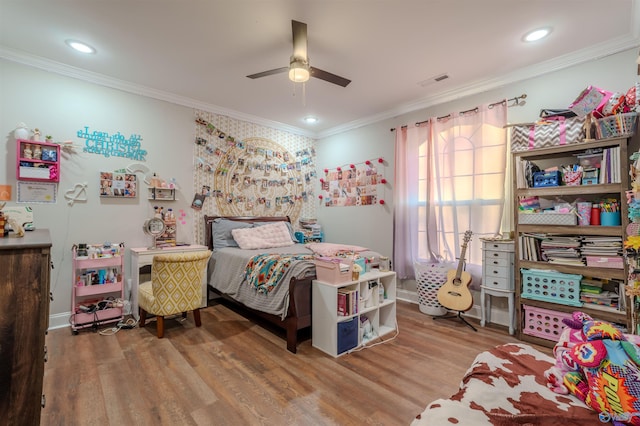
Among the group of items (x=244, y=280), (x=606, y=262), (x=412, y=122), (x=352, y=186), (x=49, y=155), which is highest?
(x=412, y=122)

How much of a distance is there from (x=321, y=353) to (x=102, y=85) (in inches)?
143

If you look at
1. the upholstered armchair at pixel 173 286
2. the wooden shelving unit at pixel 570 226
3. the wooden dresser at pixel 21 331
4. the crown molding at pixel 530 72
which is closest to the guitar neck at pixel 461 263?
the wooden shelving unit at pixel 570 226

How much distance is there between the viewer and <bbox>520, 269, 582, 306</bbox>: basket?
2.44 meters

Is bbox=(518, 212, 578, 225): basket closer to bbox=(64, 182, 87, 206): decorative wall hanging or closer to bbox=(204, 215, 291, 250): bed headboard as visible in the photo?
bbox=(204, 215, 291, 250): bed headboard

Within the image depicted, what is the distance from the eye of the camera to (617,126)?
2.25 metres

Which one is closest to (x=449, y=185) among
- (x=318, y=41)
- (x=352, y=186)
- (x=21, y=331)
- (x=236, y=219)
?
(x=352, y=186)

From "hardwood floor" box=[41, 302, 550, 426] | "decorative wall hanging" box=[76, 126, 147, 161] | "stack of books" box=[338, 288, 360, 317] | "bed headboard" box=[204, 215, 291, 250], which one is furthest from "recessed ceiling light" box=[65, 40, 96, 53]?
"stack of books" box=[338, 288, 360, 317]

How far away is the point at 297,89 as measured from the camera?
3.45 meters

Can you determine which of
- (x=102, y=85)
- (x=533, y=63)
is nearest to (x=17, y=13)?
(x=102, y=85)

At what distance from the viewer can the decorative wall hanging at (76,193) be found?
118 inches

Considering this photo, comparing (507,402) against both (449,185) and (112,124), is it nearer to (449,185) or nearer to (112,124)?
(449,185)

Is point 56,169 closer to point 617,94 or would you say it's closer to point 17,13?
point 17,13

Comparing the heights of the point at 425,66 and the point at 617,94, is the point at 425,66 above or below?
above

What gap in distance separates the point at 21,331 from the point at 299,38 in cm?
237
